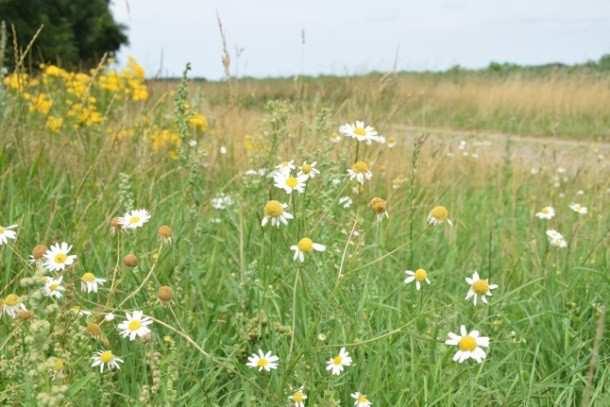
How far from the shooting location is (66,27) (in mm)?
17219

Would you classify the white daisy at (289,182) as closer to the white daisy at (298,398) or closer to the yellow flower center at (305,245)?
the yellow flower center at (305,245)

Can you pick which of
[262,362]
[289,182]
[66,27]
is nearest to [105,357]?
[262,362]

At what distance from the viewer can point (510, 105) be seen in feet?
41.4

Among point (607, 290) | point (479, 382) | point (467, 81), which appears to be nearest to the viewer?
point (479, 382)

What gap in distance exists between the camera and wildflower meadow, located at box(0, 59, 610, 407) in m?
1.42

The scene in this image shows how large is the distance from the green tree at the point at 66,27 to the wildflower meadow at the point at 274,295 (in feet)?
41.3

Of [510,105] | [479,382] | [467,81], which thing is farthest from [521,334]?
[467,81]

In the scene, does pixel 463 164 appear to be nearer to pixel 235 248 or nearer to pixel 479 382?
pixel 235 248

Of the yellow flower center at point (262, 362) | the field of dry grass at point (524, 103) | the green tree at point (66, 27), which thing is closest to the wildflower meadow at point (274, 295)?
the yellow flower center at point (262, 362)

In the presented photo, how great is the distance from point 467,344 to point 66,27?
1759 cm

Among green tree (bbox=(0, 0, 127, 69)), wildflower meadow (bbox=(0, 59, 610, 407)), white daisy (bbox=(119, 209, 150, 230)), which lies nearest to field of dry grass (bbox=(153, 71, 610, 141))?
green tree (bbox=(0, 0, 127, 69))

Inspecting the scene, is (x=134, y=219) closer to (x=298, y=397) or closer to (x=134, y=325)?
(x=134, y=325)

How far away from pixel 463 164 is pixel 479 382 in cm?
344

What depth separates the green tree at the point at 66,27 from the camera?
15.7m
